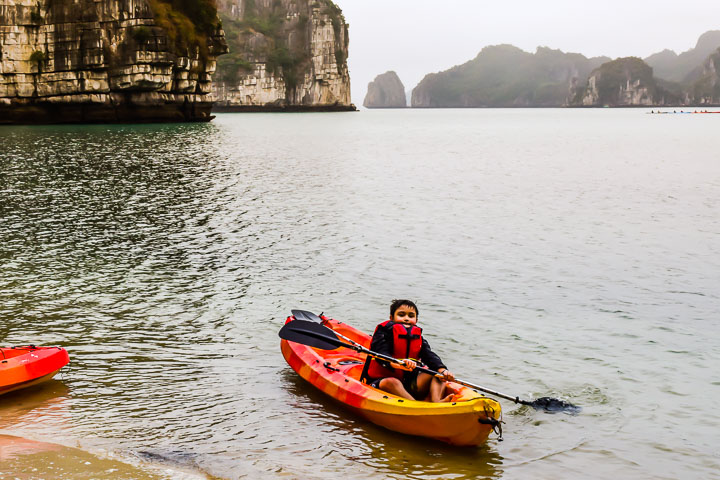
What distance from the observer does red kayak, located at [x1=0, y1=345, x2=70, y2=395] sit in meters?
9.29

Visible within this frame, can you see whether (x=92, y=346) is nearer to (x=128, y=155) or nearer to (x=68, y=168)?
(x=68, y=168)

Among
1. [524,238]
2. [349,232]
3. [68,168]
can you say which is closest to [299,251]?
[349,232]

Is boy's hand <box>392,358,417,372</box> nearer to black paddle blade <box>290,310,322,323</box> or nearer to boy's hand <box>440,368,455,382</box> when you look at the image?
boy's hand <box>440,368,455,382</box>

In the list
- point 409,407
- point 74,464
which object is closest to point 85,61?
point 74,464

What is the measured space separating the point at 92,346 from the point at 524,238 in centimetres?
1411

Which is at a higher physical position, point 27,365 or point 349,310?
point 27,365

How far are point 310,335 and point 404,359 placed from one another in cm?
186

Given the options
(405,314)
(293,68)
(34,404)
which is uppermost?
(293,68)

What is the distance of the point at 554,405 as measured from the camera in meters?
9.92

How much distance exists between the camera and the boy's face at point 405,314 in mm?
9203

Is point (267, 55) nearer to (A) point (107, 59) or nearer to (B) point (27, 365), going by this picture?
(A) point (107, 59)

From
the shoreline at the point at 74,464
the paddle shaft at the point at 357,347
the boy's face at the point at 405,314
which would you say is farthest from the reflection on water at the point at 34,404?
the boy's face at the point at 405,314

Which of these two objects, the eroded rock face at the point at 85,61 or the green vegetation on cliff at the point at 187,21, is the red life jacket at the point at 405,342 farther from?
the green vegetation on cliff at the point at 187,21

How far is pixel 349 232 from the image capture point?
23.0 metres
